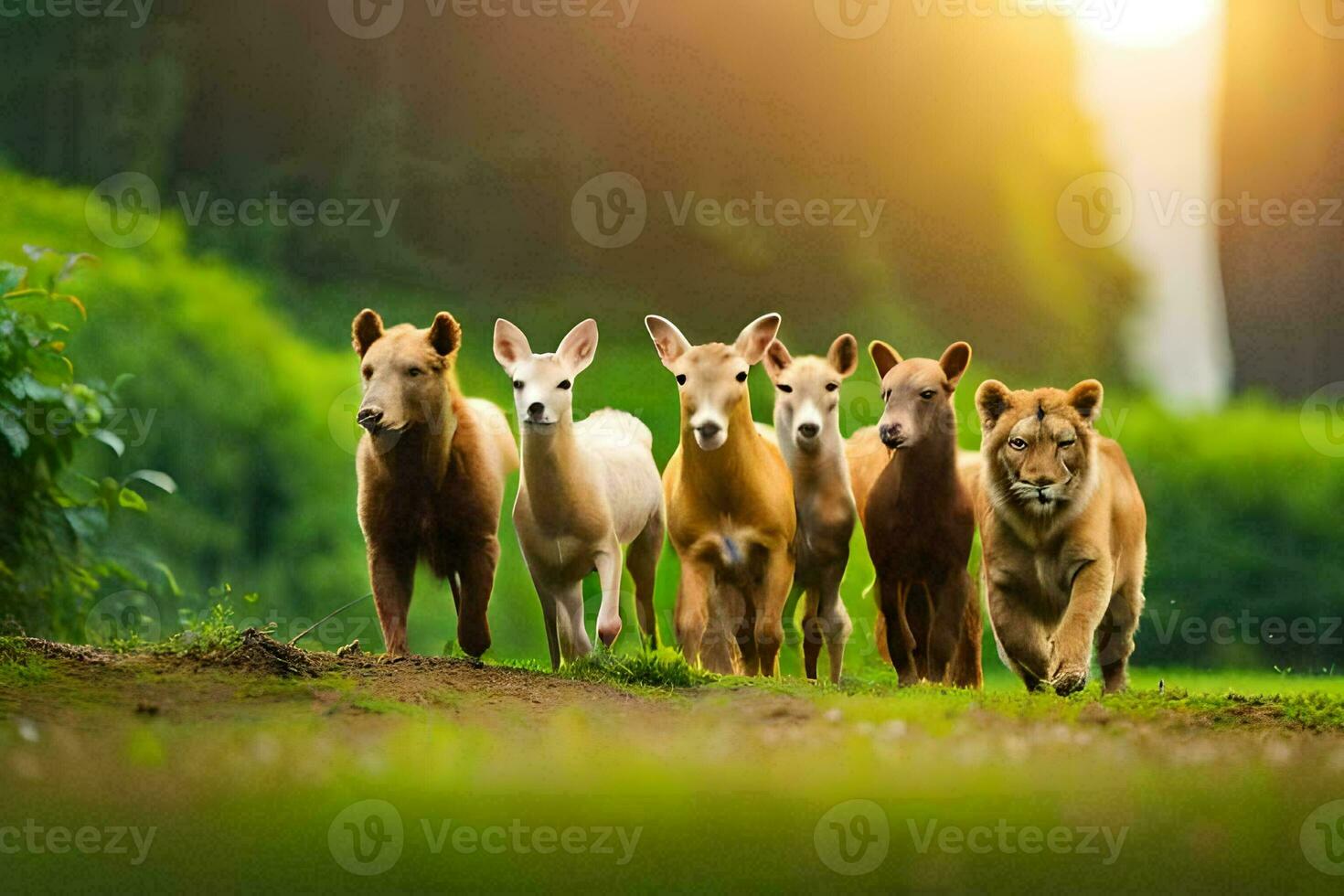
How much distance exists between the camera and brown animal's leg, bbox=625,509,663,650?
5.82 meters

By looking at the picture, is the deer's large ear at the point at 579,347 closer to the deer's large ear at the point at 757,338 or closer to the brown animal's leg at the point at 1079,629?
the deer's large ear at the point at 757,338

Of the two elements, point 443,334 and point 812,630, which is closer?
point 443,334

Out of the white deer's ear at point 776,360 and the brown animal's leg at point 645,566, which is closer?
the white deer's ear at point 776,360

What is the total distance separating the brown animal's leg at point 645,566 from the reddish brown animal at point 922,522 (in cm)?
97

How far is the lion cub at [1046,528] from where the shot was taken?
15.4 ft

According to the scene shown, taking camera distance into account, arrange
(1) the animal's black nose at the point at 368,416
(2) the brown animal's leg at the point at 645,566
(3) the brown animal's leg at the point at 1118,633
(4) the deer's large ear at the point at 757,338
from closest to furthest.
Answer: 1. (1) the animal's black nose at the point at 368,416
2. (4) the deer's large ear at the point at 757,338
3. (3) the brown animal's leg at the point at 1118,633
4. (2) the brown animal's leg at the point at 645,566

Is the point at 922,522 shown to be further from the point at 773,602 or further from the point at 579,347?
the point at 579,347

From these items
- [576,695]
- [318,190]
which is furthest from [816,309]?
[576,695]

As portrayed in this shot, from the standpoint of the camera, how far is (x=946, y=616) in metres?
5.25

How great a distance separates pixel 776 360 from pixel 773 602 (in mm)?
934

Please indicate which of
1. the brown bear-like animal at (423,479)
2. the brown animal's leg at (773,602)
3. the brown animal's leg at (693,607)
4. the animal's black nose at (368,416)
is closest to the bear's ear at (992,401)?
the brown animal's leg at (773,602)

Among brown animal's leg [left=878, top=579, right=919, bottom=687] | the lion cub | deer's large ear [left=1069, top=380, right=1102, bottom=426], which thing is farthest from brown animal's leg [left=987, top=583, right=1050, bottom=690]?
deer's large ear [left=1069, top=380, right=1102, bottom=426]

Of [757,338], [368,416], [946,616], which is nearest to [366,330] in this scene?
[368,416]

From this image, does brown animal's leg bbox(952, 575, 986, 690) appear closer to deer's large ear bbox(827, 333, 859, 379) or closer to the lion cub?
the lion cub
